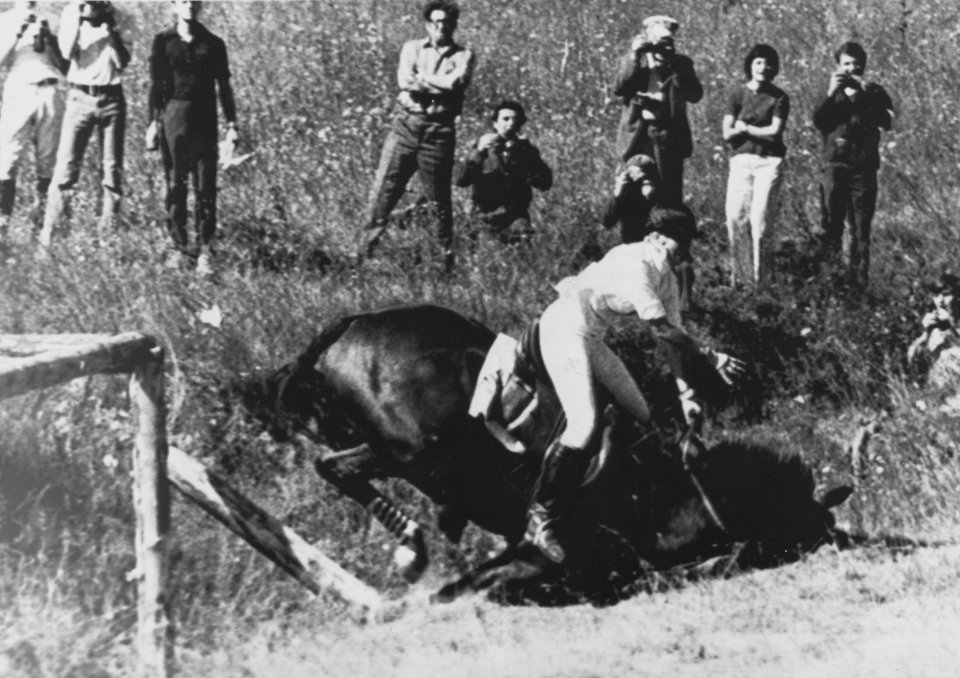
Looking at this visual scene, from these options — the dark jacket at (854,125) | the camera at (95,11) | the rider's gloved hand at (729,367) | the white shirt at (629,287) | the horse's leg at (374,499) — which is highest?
the camera at (95,11)

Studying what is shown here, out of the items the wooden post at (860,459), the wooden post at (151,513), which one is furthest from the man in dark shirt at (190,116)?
the wooden post at (860,459)

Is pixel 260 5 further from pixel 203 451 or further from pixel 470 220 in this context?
pixel 203 451

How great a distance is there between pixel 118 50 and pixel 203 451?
2307 mm

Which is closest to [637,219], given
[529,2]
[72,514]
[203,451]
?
[529,2]

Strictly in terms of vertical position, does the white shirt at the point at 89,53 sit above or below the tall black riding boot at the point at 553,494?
above

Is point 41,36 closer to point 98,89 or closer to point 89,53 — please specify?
point 89,53

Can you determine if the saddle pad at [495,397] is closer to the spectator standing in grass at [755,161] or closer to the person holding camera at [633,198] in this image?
the person holding camera at [633,198]

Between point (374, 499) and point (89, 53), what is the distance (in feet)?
9.86

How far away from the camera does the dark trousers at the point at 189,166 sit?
8.26m

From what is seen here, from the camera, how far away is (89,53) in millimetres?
8344

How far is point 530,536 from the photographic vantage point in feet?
25.7

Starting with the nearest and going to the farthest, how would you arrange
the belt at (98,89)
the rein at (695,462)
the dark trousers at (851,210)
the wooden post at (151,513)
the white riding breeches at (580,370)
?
1. the wooden post at (151,513)
2. the white riding breeches at (580,370)
3. the rein at (695,462)
4. the belt at (98,89)
5. the dark trousers at (851,210)

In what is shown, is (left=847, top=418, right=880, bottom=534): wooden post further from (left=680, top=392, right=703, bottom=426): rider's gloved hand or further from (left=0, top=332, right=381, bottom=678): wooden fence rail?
(left=0, top=332, right=381, bottom=678): wooden fence rail

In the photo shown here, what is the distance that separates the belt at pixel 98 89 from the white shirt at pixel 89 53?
0.06 ft
